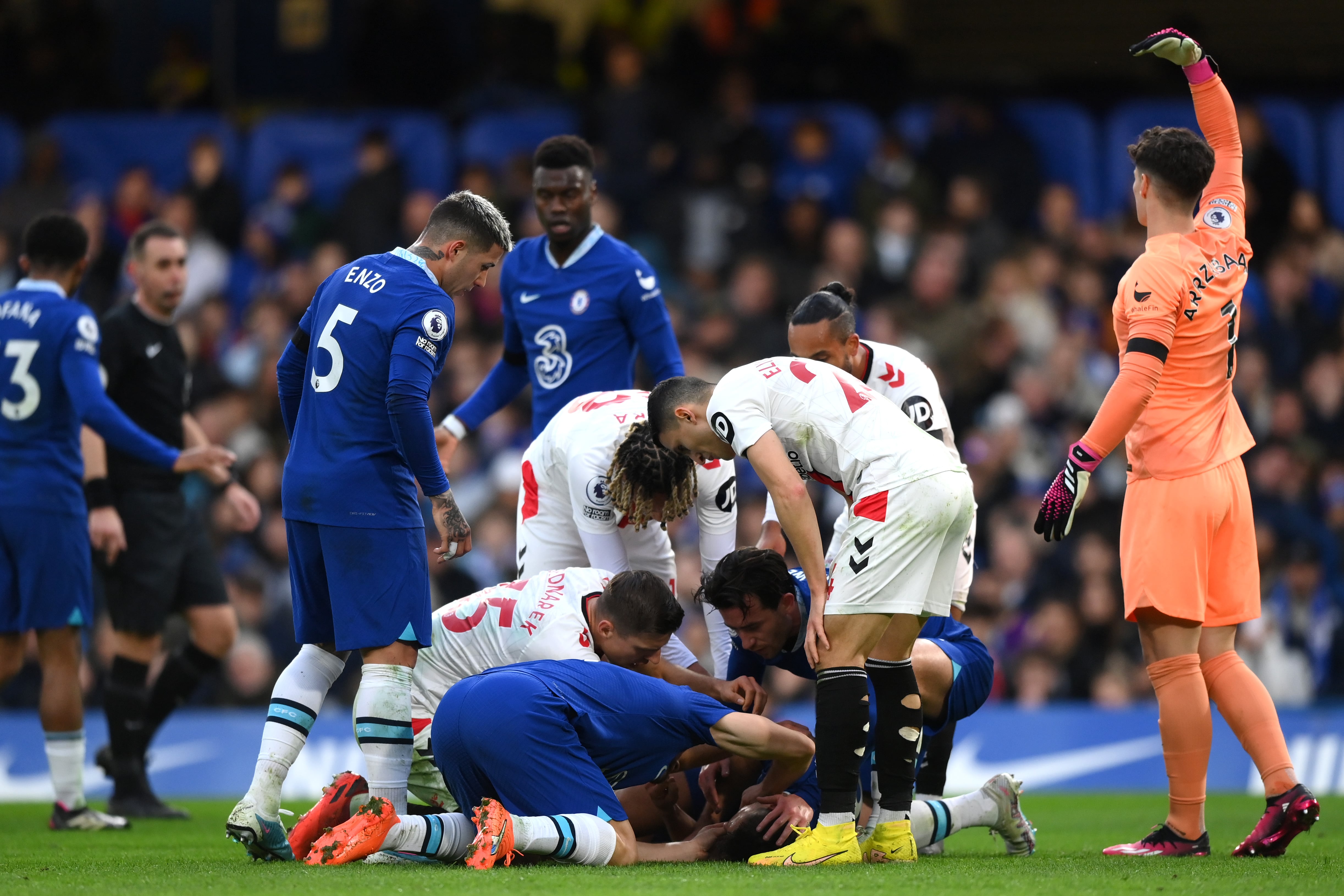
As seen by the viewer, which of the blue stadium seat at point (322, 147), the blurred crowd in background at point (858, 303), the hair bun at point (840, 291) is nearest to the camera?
the hair bun at point (840, 291)

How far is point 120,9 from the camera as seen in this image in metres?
16.3

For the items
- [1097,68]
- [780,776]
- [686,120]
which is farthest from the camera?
[1097,68]

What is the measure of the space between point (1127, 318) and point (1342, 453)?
7.02 m

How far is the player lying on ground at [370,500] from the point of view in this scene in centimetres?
535

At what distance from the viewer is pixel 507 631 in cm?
578

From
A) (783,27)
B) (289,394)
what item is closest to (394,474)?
(289,394)

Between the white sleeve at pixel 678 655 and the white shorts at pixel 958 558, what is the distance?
2.25 ft

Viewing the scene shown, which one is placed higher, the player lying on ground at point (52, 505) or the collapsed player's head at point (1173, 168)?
the collapsed player's head at point (1173, 168)

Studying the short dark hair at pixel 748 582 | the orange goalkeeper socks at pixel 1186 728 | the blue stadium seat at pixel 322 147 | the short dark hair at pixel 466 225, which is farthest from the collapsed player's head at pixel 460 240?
the blue stadium seat at pixel 322 147

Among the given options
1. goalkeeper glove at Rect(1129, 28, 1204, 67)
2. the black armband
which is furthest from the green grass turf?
goalkeeper glove at Rect(1129, 28, 1204, 67)

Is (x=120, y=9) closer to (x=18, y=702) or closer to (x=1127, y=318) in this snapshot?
(x=18, y=702)

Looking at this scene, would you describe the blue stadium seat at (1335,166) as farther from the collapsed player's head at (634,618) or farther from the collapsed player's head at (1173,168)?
the collapsed player's head at (634,618)

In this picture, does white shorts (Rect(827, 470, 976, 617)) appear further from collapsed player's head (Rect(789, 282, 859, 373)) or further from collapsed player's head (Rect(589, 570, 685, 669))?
collapsed player's head (Rect(789, 282, 859, 373))

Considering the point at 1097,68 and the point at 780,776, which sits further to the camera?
the point at 1097,68
